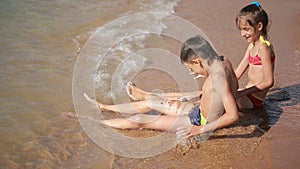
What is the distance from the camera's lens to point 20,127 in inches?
142

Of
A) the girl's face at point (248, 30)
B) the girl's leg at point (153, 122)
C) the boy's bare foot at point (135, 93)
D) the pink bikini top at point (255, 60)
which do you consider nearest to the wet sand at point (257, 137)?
the girl's leg at point (153, 122)

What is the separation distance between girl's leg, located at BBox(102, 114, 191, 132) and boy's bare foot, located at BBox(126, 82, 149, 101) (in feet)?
1.41

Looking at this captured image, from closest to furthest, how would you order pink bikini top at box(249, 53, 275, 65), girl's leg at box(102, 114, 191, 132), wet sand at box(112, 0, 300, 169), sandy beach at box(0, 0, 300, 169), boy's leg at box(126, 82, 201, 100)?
1. wet sand at box(112, 0, 300, 169)
2. sandy beach at box(0, 0, 300, 169)
3. girl's leg at box(102, 114, 191, 132)
4. pink bikini top at box(249, 53, 275, 65)
5. boy's leg at box(126, 82, 201, 100)

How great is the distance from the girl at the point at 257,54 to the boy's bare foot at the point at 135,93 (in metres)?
1.01

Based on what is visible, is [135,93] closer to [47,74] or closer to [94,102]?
[94,102]

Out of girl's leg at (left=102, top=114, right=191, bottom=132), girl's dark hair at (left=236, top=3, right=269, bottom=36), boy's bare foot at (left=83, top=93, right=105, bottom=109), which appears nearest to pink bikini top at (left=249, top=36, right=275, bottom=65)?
girl's dark hair at (left=236, top=3, right=269, bottom=36)

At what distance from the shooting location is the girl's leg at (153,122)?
346 cm

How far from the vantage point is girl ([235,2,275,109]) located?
11.4 feet

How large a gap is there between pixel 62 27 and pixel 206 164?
171 inches

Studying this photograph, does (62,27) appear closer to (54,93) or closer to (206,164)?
(54,93)

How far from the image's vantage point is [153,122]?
354cm

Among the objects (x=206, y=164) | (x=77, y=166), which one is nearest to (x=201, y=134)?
(x=206, y=164)

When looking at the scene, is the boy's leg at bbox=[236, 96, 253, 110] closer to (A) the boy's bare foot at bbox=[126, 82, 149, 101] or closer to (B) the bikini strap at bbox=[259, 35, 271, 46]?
(B) the bikini strap at bbox=[259, 35, 271, 46]

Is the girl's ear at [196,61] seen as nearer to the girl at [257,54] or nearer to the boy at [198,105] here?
the boy at [198,105]
